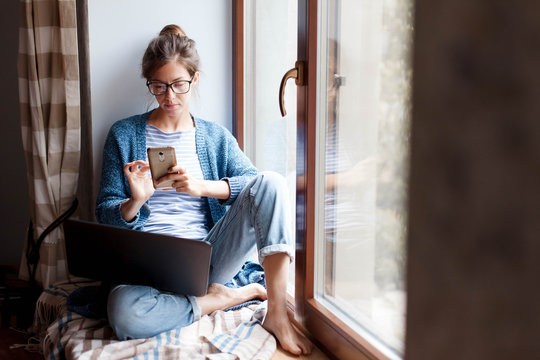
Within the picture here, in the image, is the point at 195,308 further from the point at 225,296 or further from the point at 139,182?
the point at 139,182

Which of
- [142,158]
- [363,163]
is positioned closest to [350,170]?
[363,163]

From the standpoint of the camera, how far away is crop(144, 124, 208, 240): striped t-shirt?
1683 mm

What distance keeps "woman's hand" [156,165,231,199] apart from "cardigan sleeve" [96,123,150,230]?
209 mm

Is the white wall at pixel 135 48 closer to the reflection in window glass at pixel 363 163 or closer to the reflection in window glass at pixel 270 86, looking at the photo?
the reflection in window glass at pixel 270 86

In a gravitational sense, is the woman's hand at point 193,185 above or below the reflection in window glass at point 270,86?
below

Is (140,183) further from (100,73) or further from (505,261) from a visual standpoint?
(505,261)

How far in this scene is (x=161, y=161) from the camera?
59.0 inches

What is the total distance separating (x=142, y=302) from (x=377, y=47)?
2.99 ft

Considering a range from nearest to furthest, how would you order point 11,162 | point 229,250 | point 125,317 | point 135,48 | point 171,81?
point 125,317 → point 229,250 → point 171,81 → point 135,48 → point 11,162

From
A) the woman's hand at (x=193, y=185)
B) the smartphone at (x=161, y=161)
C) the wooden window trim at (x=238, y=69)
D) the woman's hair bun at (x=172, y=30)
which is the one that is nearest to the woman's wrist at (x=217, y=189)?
the woman's hand at (x=193, y=185)

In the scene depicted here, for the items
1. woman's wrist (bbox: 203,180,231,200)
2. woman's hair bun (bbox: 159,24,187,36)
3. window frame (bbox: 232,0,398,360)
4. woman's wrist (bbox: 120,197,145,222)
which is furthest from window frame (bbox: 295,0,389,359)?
woman's hair bun (bbox: 159,24,187,36)

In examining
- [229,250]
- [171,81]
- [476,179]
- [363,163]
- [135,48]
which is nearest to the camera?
[476,179]

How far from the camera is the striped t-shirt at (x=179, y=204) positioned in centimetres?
168

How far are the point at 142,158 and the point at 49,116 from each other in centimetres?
42
